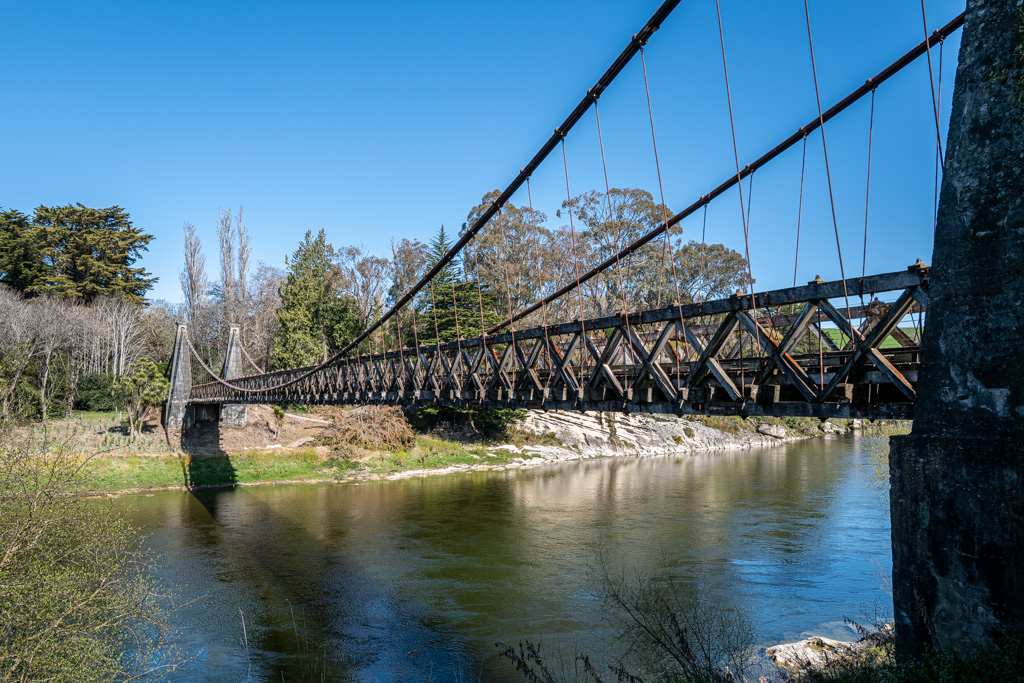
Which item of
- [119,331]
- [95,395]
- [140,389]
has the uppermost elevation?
[119,331]

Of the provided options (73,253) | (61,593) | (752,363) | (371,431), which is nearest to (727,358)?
(752,363)

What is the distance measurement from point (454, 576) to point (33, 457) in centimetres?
692

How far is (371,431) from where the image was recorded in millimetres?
27531

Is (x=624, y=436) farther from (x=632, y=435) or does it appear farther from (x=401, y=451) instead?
(x=401, y=451)

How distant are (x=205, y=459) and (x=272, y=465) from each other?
2579 mm

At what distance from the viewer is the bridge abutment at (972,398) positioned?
13.3 feet

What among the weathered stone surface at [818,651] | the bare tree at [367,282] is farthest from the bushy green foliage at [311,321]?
the weathered stone surface at [818,651]

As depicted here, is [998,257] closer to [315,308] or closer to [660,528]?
[660,528]

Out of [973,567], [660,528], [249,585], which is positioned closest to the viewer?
[973,567]

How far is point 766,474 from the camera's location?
22.8 meters

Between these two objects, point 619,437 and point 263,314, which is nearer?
point 619,437

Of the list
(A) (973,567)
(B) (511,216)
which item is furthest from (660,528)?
(B) (511,216)

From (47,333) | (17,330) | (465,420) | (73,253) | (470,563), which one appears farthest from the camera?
(73,253)

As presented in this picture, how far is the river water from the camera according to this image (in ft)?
29.3
